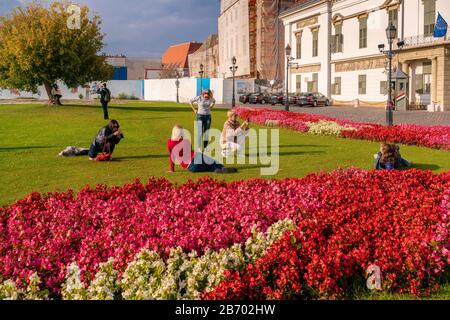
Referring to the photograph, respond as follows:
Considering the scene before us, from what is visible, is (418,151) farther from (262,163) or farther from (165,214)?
(165,214)

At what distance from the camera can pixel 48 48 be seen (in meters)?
31.8

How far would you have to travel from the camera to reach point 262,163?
474 inches

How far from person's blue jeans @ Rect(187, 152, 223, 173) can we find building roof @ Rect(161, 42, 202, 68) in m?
98.7

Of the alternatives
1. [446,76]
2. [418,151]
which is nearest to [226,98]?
[446,76]

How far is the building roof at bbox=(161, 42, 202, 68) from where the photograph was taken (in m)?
110

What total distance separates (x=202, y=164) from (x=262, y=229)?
530cm

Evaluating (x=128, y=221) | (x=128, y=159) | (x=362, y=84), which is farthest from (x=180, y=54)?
(x=128, y=221)

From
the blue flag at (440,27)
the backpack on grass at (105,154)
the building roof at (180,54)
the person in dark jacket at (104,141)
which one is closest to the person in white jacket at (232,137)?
the person in dark jacket at (104,141)

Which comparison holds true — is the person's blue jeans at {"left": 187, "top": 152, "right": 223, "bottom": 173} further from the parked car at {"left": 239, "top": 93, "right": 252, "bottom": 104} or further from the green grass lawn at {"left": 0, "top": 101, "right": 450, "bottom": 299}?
the parked car at {"left": 239, "top": 93, "right": 252, "bottom": 104}

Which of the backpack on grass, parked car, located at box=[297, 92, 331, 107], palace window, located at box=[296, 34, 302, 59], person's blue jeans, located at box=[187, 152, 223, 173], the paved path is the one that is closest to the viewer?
person's blue jeans, located at box=[187, 152, 223, 173]

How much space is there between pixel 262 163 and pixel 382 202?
5.74 m

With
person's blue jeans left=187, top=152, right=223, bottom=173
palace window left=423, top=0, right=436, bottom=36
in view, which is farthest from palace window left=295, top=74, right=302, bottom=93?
person's blue jeans left=187, top=152, right=223, bottom=173

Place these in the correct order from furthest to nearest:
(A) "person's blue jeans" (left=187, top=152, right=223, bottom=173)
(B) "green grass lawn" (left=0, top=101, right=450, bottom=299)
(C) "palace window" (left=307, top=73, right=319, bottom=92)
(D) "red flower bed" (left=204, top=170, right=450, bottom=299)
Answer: (C) "palace window" (left=307, top=73, right=319, bottom=92) < (A) "person's blue jeans" (left=187, top=152, right=223, bottom=173) < (B) "green grass lawn" (left=0, top=101, right=450, bottom=299) < (D) "red flower bed" (left=204, top=170, right=450, bottom=299)
